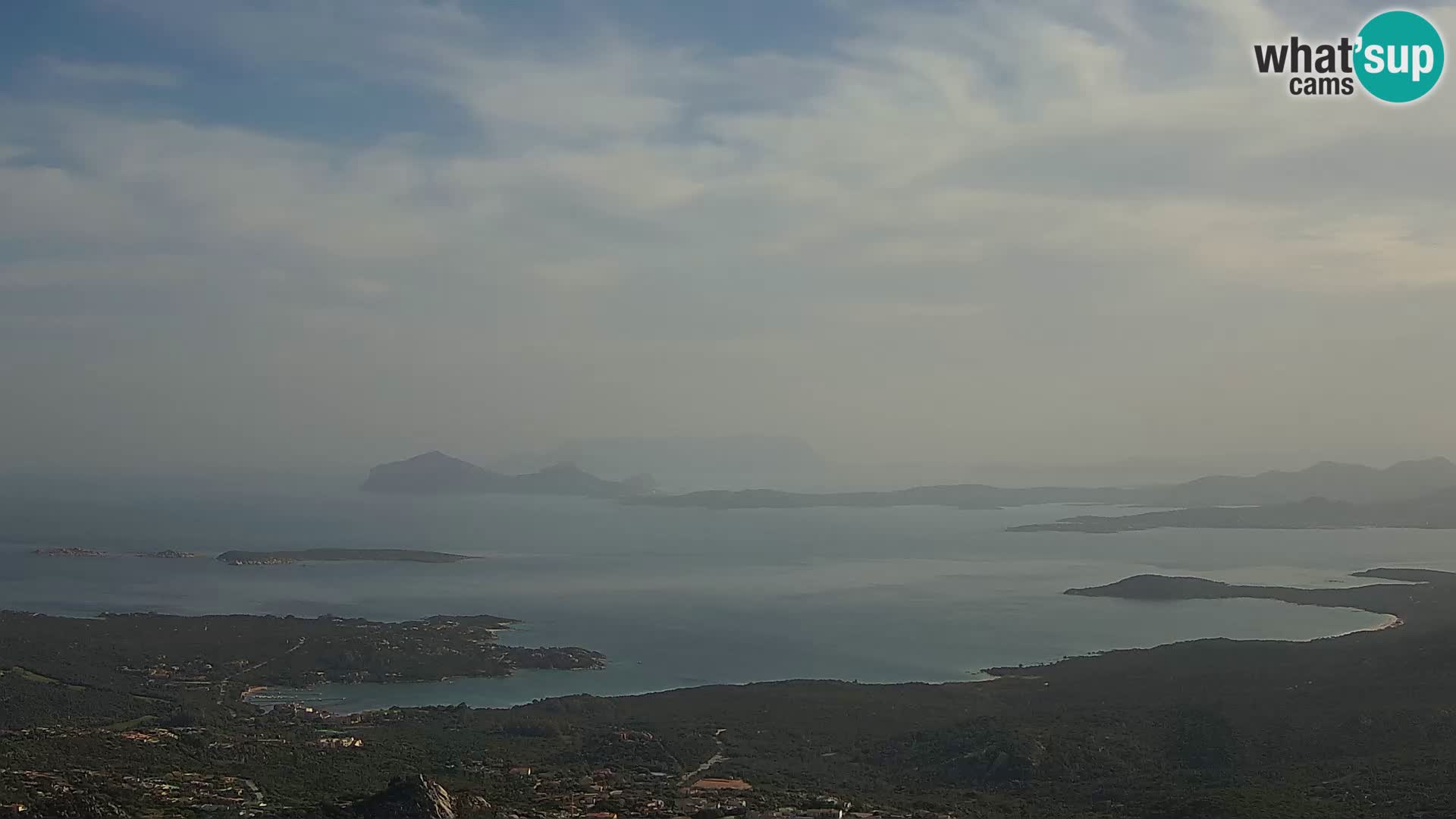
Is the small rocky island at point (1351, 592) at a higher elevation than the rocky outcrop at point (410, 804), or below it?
below

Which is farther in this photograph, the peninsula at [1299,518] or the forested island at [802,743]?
the peninsula at [1299,518]

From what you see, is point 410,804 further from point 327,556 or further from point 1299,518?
point 1299,518

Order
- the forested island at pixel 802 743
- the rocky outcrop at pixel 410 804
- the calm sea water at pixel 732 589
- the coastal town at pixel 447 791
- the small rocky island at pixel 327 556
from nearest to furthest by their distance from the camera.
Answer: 1. the rocky outcrop at pixel 410 804
2. the coastal town at pixel 447 791
3. the forested island at pixel 802 743
4. the calm sea water at pixel 732 589
5. the small rocky island at pixel 327 556

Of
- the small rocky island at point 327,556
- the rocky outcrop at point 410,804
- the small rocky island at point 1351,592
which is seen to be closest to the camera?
the rocky outcrop at point 410,804

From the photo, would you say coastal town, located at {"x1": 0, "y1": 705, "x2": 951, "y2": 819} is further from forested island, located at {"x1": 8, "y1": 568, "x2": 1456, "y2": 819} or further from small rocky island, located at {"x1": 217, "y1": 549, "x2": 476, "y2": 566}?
small rocky island, located at {"x1": 217, "y1": 549, "x2": 476, "y2": 566}

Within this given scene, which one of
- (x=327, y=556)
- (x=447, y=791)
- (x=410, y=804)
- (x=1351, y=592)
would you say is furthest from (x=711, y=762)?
(x=327, y=556)

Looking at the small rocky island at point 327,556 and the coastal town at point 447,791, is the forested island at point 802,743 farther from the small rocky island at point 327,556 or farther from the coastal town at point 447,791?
the small rocky island at point 327,556

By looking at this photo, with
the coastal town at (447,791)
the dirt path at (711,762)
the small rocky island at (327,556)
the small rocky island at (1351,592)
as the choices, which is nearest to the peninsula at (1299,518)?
the small rocky island at (1351,592)

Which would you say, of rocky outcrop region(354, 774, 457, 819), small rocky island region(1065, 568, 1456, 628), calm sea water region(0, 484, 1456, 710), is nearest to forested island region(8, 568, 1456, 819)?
rocky outcrop region(354, 774, 457, 819)

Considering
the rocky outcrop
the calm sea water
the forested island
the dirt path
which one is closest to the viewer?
the rocky outcrop
